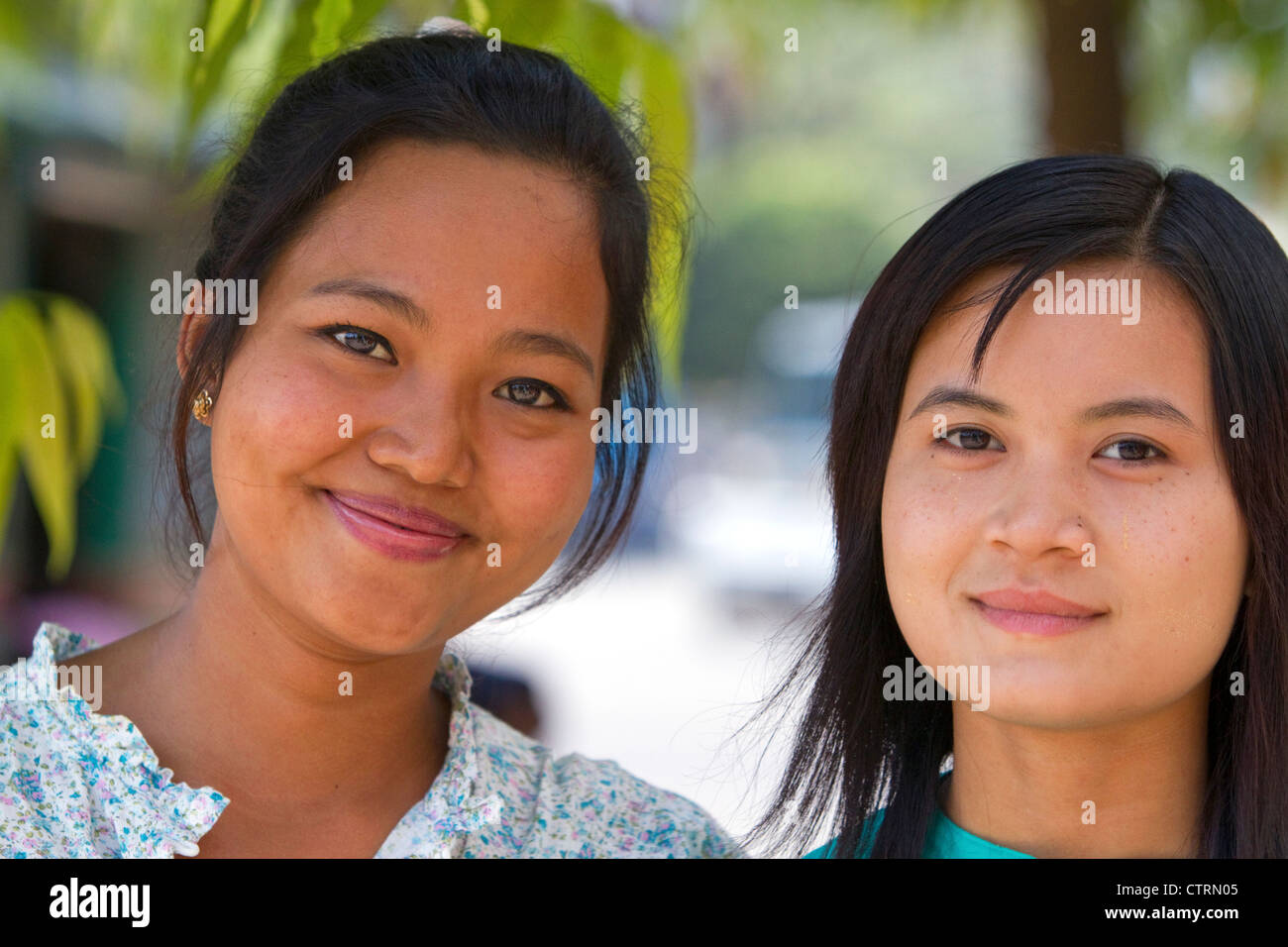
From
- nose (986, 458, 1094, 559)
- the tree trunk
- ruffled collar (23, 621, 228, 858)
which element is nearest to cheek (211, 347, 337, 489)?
ruffled collar (23, 621, 228, 858)

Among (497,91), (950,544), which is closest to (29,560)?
(497,91)

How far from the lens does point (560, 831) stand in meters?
1.74

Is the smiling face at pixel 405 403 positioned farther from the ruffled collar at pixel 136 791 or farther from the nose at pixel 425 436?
the ruffled collar at pixel 136 791

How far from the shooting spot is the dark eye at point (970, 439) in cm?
145

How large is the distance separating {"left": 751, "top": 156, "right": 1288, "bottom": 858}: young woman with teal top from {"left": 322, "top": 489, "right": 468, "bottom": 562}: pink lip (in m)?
0.52

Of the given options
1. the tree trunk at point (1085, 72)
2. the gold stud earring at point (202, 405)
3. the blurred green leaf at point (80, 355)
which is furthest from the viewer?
the tree trunk at point (1085, 72)

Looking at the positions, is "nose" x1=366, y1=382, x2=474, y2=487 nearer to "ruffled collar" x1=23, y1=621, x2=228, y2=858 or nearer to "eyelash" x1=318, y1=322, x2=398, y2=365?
"eyelash" x1=318, y1=322, x2=398, y2=365

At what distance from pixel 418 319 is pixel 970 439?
0.63 metres

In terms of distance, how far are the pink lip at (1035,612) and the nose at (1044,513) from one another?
4 centimetres

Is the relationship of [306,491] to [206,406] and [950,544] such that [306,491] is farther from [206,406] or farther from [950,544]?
[950,544]

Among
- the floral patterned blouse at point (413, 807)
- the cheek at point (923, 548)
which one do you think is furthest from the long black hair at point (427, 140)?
the cheek at point (923, 548)

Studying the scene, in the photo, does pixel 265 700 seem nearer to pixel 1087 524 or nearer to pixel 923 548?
pixel 923 548
